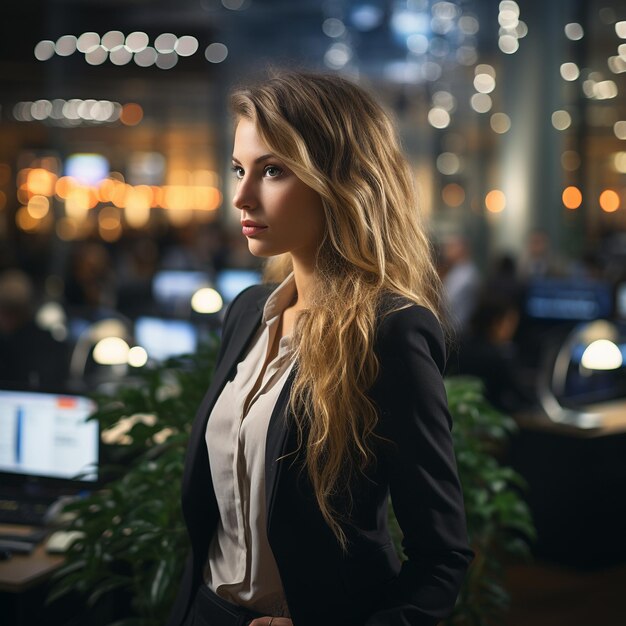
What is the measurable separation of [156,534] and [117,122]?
55.3ft

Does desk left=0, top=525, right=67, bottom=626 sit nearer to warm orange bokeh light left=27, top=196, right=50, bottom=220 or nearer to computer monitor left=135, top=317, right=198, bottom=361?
computer monitor left=135, top=317, right=198, bottom=361

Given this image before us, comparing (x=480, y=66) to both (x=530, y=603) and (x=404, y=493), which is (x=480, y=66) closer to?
(x=530, y=603)

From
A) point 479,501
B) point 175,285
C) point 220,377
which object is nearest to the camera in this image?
point 220,377

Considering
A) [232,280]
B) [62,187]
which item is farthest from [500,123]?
[62,187]

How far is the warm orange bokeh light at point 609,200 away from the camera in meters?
12.0

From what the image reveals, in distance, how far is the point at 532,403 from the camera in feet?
20.2

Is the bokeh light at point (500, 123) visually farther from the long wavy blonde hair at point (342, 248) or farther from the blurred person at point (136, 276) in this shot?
the long wavy blonde hair at point (342, 248)

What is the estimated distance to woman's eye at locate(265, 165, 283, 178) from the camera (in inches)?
63.7

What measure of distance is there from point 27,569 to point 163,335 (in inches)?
143

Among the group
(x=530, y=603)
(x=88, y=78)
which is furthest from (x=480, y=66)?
(x=530, y=603)

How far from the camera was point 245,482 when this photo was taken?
1.66m

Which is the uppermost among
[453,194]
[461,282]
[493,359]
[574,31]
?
[574,31]

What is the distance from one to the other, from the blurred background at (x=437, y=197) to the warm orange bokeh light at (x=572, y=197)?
0.11ft

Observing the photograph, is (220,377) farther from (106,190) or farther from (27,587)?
(106,190)
